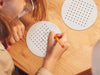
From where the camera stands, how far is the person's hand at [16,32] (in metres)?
0.80

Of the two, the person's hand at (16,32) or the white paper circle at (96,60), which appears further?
the person's hand at (16,32)

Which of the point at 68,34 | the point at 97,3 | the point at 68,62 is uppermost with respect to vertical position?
the point at 97,3

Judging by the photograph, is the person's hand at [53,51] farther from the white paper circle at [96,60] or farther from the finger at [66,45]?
the white paper circle at [96,60]

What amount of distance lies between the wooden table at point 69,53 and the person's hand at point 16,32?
0.02 m

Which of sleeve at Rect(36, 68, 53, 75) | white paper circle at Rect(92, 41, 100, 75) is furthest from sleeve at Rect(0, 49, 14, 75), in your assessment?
white paper circle at Rect(92, 41, 100, 75)

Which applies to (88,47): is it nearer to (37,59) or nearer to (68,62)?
(68,62)

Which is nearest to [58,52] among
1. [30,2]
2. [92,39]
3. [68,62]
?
[68,62]

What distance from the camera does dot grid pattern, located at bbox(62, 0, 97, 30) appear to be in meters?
0.79

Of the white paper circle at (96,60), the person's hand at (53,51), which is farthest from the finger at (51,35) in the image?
the white paper circle at (96,60)

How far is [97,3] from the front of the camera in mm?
801

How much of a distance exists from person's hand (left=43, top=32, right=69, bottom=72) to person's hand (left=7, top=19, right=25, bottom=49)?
0.16 metres

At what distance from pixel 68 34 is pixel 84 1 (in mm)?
195

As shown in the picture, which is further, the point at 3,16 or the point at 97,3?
the point at 97,3

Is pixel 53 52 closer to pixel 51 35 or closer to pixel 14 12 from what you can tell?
pixel 51 35
